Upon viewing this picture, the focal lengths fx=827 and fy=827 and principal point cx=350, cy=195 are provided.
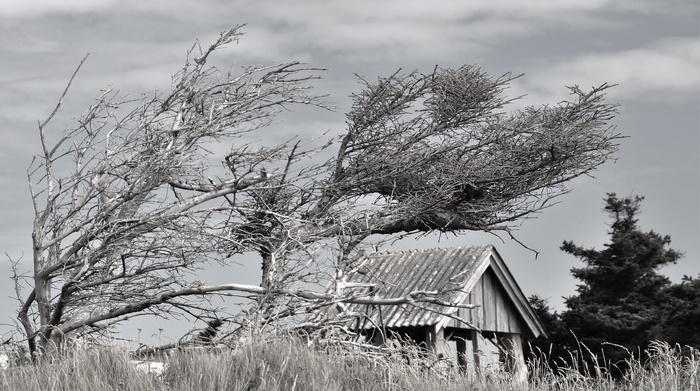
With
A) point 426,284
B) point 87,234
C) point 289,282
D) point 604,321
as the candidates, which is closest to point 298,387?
point 289,282

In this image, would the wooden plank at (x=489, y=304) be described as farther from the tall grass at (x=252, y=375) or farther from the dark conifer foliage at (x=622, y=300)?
the tall grass at (x=252, y=375)

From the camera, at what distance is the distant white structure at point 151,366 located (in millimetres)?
7923

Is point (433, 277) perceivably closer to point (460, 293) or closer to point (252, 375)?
point (460, 293)

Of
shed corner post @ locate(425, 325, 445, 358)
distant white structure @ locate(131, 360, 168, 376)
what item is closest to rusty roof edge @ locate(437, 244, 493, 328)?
shed corner post @ locate(425, 325, 445, 358)

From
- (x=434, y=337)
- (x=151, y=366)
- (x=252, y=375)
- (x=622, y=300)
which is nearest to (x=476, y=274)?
(x=434, y=337)

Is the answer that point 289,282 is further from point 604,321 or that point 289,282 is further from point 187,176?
point 604,321

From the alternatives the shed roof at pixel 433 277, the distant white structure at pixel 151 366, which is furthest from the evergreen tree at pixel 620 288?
the distant white structure at pixel 151 366

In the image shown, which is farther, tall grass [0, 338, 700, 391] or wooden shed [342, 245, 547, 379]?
wooden shed [342, 245, 547, 379]

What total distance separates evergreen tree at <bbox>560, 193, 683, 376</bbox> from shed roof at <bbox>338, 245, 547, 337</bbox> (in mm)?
2578

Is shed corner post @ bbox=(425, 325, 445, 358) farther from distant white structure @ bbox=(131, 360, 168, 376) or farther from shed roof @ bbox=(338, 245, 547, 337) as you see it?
distant white structure @ bbox=(131, 360, 168, 376)

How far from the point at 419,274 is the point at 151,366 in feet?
34.2

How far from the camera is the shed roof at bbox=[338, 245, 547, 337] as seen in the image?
1681 centimetres

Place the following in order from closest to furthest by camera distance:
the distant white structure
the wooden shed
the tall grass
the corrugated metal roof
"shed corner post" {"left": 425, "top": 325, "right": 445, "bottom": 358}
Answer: the tall grass, the distant white structure, "shed corner post" {"left": 425, "top": 325, "right": 445, "bottom": 358}, the corrugated metal roof, the wooden shed

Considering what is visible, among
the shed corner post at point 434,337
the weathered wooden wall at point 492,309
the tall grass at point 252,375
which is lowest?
the tall grass at point 252,375
